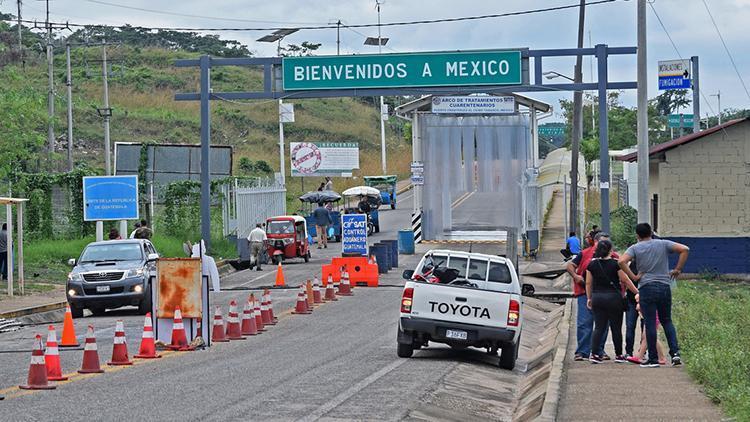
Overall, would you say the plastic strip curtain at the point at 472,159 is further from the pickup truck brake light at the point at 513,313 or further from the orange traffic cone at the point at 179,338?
the pickup truck brake light at the point at 513,313

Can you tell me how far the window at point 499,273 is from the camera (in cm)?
1847

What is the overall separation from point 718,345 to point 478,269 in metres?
3.53

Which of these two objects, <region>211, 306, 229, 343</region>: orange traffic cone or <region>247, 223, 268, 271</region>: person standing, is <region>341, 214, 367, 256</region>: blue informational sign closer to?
<region>247, 223, 268, 271</region>: person standing

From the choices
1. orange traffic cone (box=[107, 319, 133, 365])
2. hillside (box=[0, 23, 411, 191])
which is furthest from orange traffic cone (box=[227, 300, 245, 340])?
hillside (box=[0, 23, 411, 191])

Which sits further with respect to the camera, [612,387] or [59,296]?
[59,296]

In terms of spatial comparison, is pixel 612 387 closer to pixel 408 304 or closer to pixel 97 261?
pixel 408 304

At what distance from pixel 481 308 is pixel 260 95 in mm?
21055

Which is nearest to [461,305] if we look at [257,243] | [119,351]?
[119,351]

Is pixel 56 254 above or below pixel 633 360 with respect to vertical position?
above

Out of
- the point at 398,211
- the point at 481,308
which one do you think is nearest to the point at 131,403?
the point at 481,308

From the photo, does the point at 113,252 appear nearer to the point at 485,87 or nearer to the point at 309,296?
the point at 309,296

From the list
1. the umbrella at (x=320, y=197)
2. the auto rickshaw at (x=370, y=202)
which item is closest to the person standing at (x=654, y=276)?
the auto rickshaw at (x=370, y=202)

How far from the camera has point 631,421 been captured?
38.9 feet

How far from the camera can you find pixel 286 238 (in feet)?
139
